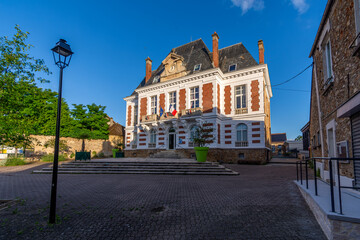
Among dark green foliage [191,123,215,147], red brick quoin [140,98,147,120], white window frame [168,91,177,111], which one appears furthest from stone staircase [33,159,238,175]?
red brick quoin [140,98,147,120]

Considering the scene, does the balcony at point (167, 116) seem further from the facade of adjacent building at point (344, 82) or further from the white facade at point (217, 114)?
the facade of adjacent building at point (344, 82)

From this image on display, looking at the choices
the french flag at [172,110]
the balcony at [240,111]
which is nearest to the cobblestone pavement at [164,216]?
the balcony at [240,111]

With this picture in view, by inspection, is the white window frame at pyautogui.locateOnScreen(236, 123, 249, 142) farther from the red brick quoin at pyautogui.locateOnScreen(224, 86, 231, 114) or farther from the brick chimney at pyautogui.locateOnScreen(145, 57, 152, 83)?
the brick chimney at pyautogui.locateOnScreen(145, 57, 152, 83)

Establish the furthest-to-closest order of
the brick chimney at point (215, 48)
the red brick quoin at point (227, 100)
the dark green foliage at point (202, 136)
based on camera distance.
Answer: the brick chimney at point (215, 48), the red brick quoin at point (227, 100), the dark green foliage at point (202, 136)

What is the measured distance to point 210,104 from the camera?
68.1 ft

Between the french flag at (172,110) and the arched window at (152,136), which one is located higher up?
the french flag at (172,110)

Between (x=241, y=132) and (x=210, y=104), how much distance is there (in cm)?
413

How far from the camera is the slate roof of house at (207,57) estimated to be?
856 inches

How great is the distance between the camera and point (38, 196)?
6695 mm

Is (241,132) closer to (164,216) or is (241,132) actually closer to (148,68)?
(148,68)

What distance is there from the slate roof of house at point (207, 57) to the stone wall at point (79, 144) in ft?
39.4

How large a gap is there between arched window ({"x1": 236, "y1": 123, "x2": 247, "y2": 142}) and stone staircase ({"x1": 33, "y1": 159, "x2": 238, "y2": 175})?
7675mm

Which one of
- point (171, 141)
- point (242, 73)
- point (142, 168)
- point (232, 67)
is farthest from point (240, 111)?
point (142, 168)

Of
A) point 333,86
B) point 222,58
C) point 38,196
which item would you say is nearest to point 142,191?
point 38,196
